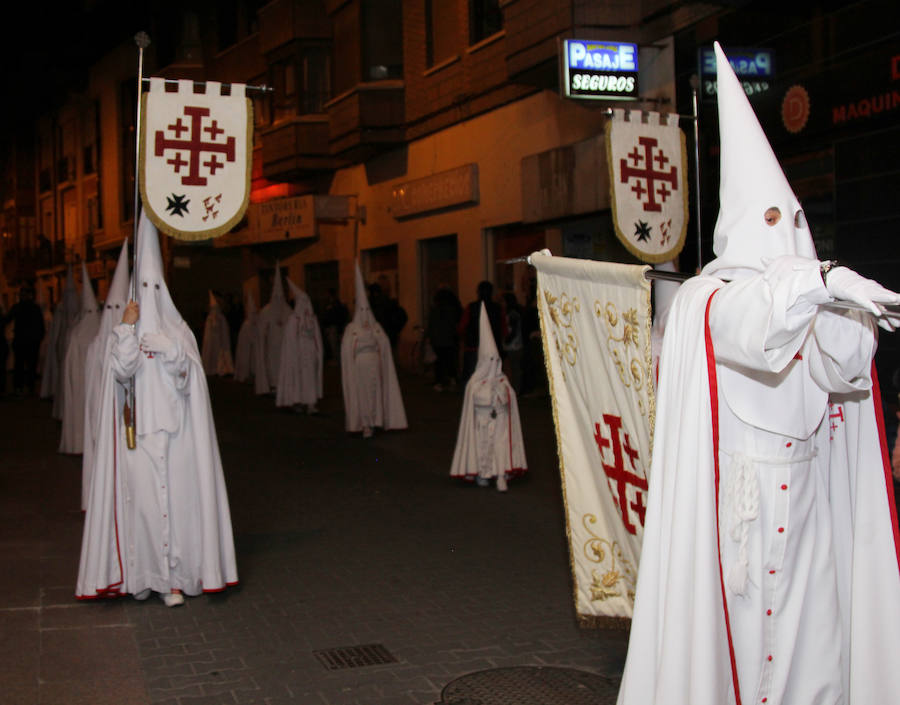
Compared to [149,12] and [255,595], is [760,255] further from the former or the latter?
[149,12]

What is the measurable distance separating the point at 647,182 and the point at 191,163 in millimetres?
4193

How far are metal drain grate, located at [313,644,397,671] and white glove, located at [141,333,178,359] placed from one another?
2143mm

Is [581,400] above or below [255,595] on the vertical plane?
above

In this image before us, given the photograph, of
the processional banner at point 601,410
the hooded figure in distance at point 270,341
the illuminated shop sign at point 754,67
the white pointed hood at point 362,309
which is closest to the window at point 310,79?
the hooded figure in distance at point 270,341

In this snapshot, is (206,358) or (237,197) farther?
(206,358)

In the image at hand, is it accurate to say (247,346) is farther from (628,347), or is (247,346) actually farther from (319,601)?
(628,347)

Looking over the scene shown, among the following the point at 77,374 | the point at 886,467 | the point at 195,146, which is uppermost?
the point at 195,146

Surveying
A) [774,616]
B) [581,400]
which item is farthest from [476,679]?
[774,616]

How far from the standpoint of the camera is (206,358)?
27.2 metres

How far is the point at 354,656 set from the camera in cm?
583

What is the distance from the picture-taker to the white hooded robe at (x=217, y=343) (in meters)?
26.8

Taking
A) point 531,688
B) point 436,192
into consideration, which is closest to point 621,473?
point 531,688

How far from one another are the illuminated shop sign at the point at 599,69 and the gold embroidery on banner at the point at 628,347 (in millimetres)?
11434

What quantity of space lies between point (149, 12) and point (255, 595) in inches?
1494
